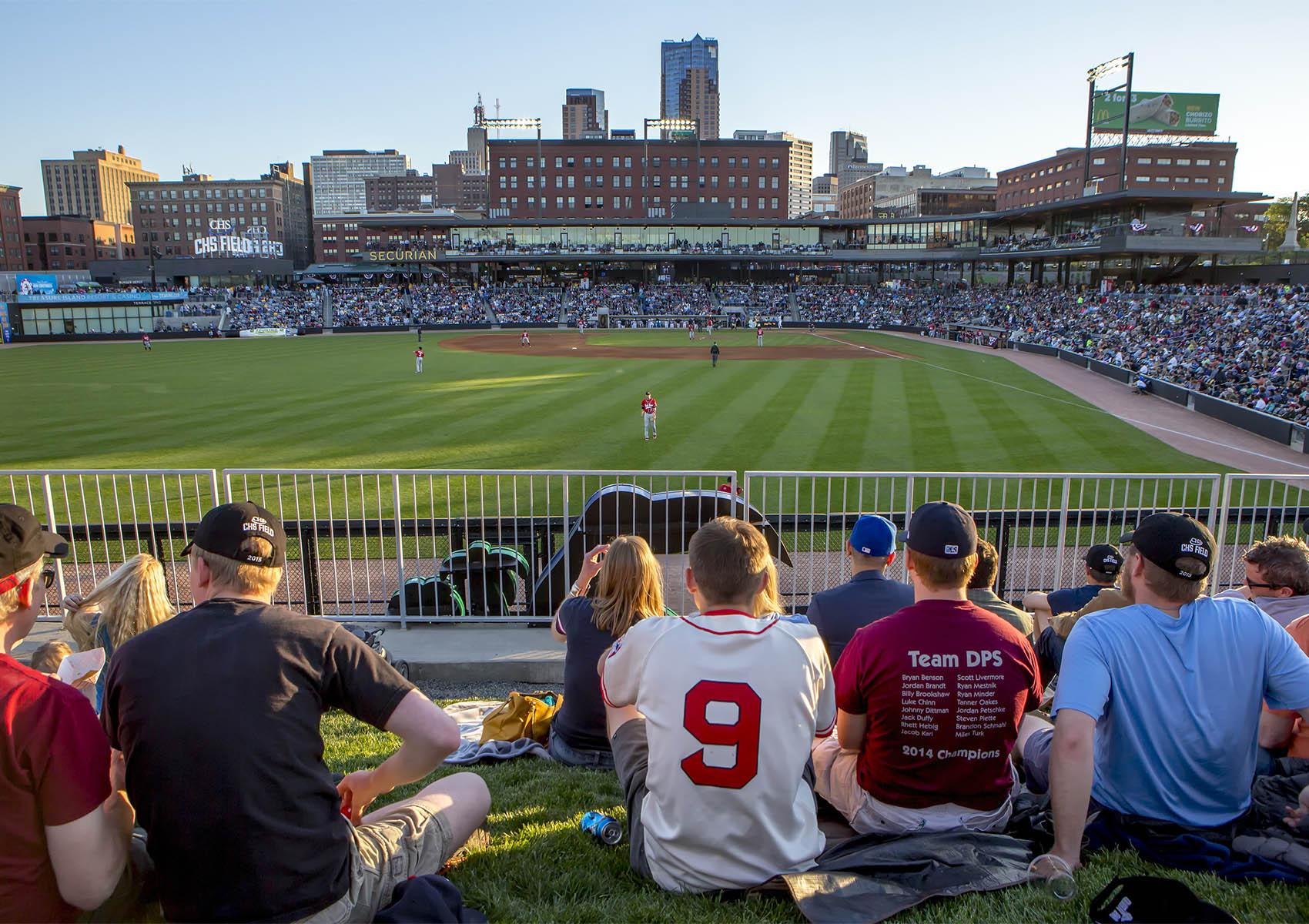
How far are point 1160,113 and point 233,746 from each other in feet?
281

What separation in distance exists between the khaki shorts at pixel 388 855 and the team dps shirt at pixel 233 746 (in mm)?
153

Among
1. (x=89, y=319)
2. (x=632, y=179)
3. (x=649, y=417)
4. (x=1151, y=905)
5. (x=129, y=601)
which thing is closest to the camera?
(x=1151, y=905)

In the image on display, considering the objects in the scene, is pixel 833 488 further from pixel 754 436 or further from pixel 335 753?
pixel 335 753

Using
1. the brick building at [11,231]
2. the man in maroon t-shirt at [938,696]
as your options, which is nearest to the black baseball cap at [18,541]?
the man in maroon t-shirt at [938,696]

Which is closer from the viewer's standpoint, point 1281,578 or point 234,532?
point 234,532

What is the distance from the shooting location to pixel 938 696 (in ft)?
11.6

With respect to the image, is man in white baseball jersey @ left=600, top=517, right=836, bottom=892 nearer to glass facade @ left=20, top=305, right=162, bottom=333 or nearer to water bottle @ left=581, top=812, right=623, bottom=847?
A: water bottle @ left=581, top=812, right=623, bottom=847

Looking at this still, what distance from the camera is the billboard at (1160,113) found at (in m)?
65.8

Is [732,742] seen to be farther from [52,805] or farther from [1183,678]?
[52,805]

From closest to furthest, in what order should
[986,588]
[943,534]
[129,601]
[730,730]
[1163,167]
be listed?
[730,730], [943,534], [129,601], [986,588], [1163,167]

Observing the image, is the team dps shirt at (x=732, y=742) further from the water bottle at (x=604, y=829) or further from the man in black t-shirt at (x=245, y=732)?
the man in black t-shirt at (x=245, y=732)

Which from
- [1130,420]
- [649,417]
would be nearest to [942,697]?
[649,417]

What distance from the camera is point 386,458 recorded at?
741 inches

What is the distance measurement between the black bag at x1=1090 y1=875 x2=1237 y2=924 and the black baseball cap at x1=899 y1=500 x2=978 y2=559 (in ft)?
4.35
